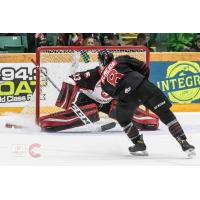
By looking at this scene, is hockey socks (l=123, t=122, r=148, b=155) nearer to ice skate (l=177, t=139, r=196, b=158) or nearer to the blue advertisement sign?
ice skate (l=177, t=139, r=196, b=158)

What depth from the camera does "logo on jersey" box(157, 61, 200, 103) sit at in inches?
219

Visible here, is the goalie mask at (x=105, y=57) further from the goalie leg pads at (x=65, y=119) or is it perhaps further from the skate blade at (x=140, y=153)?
the skate blade at (x=140, y=153)

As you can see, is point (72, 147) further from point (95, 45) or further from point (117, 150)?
point (95, 45)

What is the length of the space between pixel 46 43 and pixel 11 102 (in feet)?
2.14

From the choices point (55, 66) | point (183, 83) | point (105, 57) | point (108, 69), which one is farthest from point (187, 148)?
point (183, 83)

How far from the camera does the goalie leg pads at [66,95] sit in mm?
4891

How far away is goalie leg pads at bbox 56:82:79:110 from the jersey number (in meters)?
0.57

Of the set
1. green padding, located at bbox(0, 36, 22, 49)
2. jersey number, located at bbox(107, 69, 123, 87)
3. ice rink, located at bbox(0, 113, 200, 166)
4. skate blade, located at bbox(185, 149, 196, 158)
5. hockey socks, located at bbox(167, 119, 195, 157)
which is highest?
green padding, located at bbox(0, 36, 22, 49)

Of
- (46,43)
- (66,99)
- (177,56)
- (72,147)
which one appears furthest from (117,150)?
(177,56)

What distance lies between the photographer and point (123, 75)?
Result: 169 inches

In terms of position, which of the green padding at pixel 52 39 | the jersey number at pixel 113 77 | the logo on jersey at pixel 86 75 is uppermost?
the green padding at pixel 52 39

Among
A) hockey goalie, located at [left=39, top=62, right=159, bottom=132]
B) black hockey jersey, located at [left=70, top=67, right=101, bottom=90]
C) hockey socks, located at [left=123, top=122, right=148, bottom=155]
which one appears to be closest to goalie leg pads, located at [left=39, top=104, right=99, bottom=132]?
hockey goalie, located at [left=39, top=62, right=159, bottom=132]

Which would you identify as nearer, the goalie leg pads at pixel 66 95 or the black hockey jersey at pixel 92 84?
the black hockey jersey at pixel 92 84

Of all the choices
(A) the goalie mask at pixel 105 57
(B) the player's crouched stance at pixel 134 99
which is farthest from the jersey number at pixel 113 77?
(A) the goalie mask at pixel 105 57
